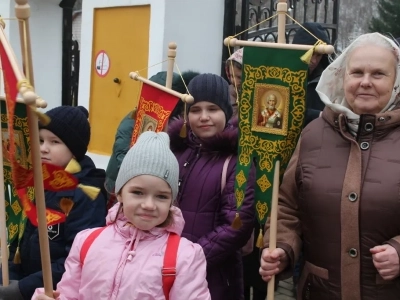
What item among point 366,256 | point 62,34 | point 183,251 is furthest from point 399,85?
point 62,34

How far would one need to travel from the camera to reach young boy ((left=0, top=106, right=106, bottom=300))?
271 centimetres

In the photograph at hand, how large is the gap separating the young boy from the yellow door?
9.34 feet

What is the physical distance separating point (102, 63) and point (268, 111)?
413 centimetres

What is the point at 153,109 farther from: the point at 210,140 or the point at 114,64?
the point at 114,64

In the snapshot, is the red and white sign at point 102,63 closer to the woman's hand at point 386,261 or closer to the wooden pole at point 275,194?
the wooden pole at point 275,194

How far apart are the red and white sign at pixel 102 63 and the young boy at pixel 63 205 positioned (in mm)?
3215

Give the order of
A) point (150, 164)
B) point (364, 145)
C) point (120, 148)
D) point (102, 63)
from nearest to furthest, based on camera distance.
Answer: point (364, 145) < point (150, 164) < point (120, 148) < point (102, 63)

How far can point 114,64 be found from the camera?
617 cm

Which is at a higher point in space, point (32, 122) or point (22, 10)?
point (22, 10)

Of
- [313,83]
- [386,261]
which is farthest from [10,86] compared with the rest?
[313,83]

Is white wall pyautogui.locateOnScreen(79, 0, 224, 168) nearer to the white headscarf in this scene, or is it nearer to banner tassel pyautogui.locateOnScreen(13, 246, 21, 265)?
banner tassel pyautogui.locateOnScreen(13, 246, 21, 265)

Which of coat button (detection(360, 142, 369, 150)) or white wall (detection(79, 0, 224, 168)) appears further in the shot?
white wall (detection(79, 0, 224, 168))

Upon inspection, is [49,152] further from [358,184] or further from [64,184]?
[358,184]

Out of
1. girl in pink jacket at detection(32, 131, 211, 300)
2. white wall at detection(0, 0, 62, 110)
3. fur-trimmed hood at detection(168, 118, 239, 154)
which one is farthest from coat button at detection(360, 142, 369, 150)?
white wall at detection(0, 0, 62, 110)
